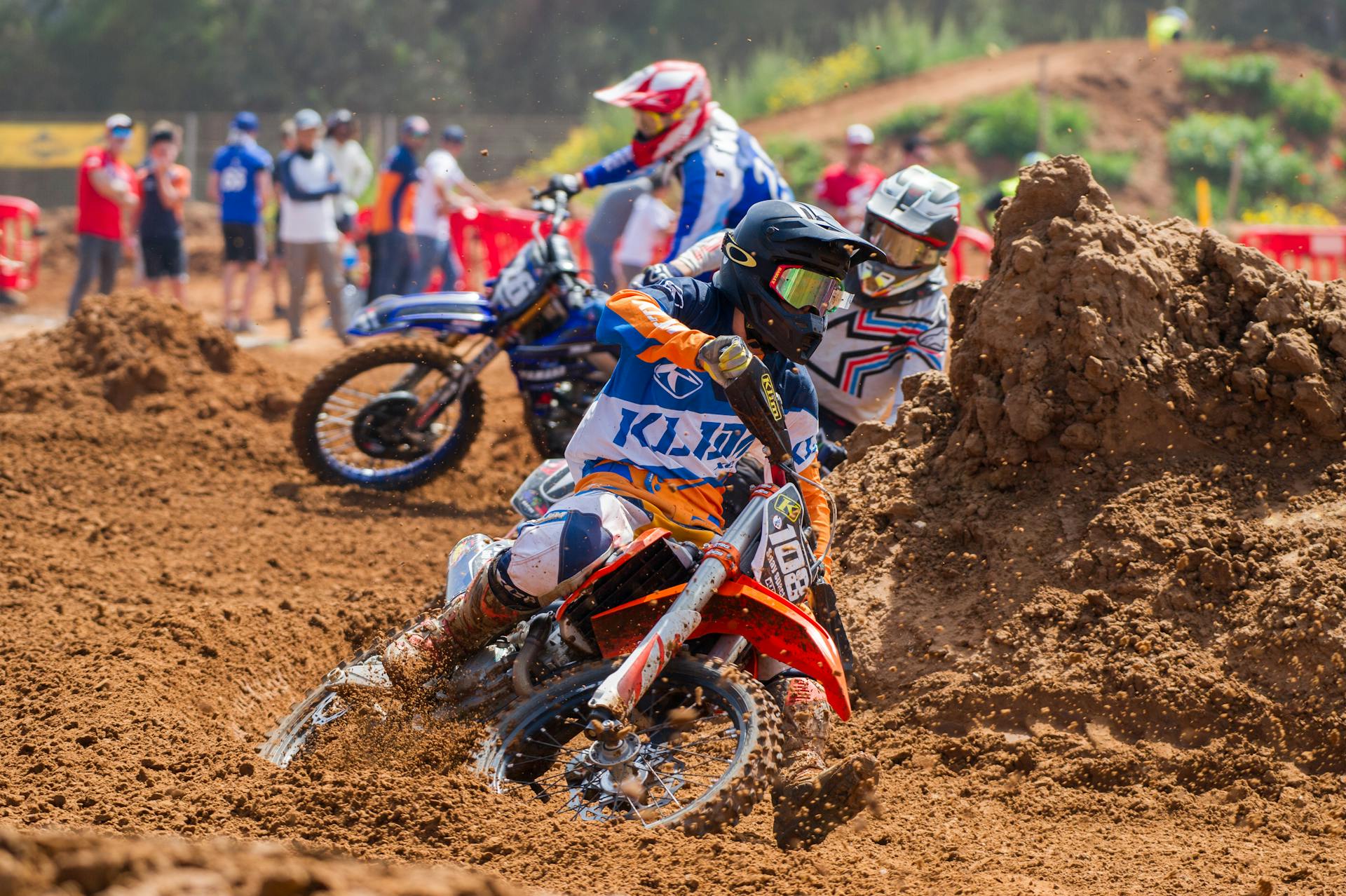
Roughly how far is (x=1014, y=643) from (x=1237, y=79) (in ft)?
89.4

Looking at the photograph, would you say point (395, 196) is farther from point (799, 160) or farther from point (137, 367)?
point (799, 160)

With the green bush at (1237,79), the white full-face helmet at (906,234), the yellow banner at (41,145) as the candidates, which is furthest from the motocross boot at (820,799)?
the green bush at (1237,79)

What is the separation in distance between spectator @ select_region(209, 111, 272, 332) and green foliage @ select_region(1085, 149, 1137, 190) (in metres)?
16.1

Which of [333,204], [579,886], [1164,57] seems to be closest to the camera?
[579,886]

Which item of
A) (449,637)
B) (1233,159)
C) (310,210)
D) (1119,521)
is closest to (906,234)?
(1119,521)

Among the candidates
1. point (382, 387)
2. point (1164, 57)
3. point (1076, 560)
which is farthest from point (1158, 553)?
point (1164, 57)

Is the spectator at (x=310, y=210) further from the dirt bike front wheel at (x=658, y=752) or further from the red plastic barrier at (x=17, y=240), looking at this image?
the dirt bike front wheel at (x=658, y=752)

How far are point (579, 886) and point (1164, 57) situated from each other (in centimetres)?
2980

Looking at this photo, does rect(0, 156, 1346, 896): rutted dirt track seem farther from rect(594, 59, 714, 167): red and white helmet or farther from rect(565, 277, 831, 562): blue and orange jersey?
rect(594, 59, 714, 167): red and white helmet

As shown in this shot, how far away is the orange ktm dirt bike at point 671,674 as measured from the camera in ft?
12.2

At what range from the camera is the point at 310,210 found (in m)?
13.6

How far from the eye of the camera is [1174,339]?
5.14 meters

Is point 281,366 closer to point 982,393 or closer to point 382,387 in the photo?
point 382,387

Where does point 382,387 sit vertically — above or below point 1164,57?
above
